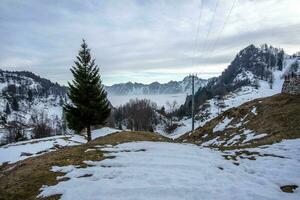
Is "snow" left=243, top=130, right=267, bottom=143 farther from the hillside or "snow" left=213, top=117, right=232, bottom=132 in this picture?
the hillside

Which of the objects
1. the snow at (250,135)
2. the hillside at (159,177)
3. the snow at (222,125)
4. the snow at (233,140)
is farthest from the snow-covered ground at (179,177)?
the snow at (222,125)

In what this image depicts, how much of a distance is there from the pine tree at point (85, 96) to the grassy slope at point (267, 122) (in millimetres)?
14502

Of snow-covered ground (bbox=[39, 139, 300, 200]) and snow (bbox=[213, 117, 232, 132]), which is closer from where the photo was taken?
snow-covered ground (bbox=[39, 139, 300, 200])

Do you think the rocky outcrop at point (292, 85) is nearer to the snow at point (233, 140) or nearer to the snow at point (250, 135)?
the snow at point (250, 135)

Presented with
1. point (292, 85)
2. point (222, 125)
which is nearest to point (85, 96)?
point (222, 125)

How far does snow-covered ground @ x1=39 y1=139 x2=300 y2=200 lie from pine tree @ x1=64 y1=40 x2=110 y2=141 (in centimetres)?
2104

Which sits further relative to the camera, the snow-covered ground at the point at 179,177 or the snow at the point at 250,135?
the snow at the point at 250,135

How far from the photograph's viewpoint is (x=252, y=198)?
8.27 m

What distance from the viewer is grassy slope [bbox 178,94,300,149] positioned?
827 inches

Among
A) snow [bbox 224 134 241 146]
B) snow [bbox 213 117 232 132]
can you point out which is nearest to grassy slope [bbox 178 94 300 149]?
snow [bbox 224 134 241 146]

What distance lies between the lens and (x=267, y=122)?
2700 cm

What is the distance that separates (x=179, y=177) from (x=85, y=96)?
26321 mm

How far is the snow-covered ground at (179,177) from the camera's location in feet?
28.6

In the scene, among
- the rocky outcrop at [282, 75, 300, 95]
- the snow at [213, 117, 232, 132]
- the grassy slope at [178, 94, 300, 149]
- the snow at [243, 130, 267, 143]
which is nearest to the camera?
the grassy slope at [178, 94, 300, 149]
